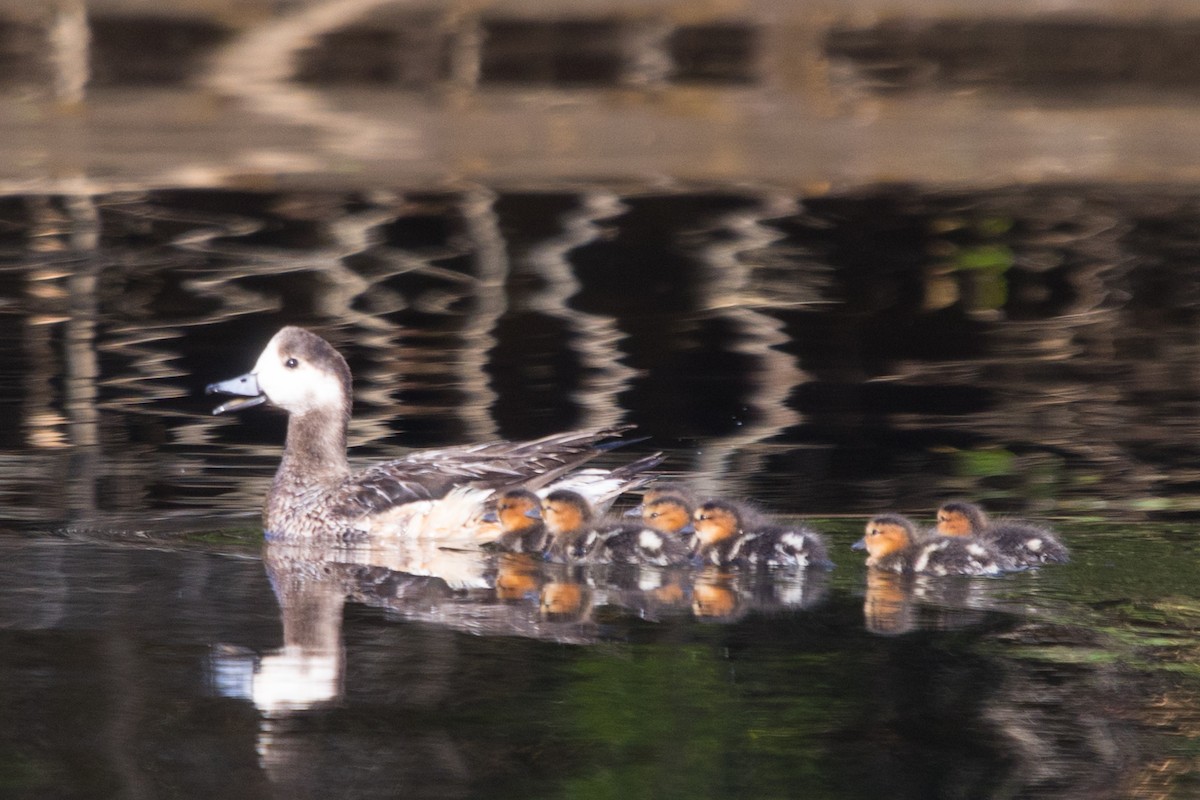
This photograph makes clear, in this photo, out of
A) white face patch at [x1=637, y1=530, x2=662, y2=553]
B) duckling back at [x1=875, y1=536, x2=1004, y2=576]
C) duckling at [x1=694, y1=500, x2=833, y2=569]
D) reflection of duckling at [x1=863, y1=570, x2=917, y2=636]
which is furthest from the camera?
white face patch at [x1=637, y1=530, x2=662, y2=553]

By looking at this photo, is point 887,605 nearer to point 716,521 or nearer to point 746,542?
point 746,542

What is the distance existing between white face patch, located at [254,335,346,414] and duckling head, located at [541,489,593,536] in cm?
112

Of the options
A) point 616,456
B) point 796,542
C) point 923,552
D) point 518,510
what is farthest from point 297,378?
point 923,552

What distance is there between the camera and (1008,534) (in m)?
6.57

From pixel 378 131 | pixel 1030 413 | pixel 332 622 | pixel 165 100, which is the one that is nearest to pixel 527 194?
pixel 378 131

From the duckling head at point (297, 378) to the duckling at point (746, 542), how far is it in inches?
61.8

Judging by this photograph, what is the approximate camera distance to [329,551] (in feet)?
23.5

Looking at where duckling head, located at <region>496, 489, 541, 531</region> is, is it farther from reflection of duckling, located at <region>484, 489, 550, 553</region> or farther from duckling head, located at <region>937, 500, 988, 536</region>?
duckling head, located at <region>937, 500, 988, 536</region>

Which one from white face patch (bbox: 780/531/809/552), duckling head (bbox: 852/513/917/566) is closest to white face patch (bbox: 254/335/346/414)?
white face patch (bbox: 780/531/809/552)

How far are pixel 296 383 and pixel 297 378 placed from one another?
0.02 m

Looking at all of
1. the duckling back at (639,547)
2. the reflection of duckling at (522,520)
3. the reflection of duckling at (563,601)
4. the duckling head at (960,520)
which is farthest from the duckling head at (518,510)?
the duckling head at (960,520)

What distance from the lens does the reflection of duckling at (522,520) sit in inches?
275

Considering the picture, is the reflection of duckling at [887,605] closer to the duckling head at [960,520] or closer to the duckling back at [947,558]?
the duckling back at [947,558]

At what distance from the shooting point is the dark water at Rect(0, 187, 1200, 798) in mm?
5094
